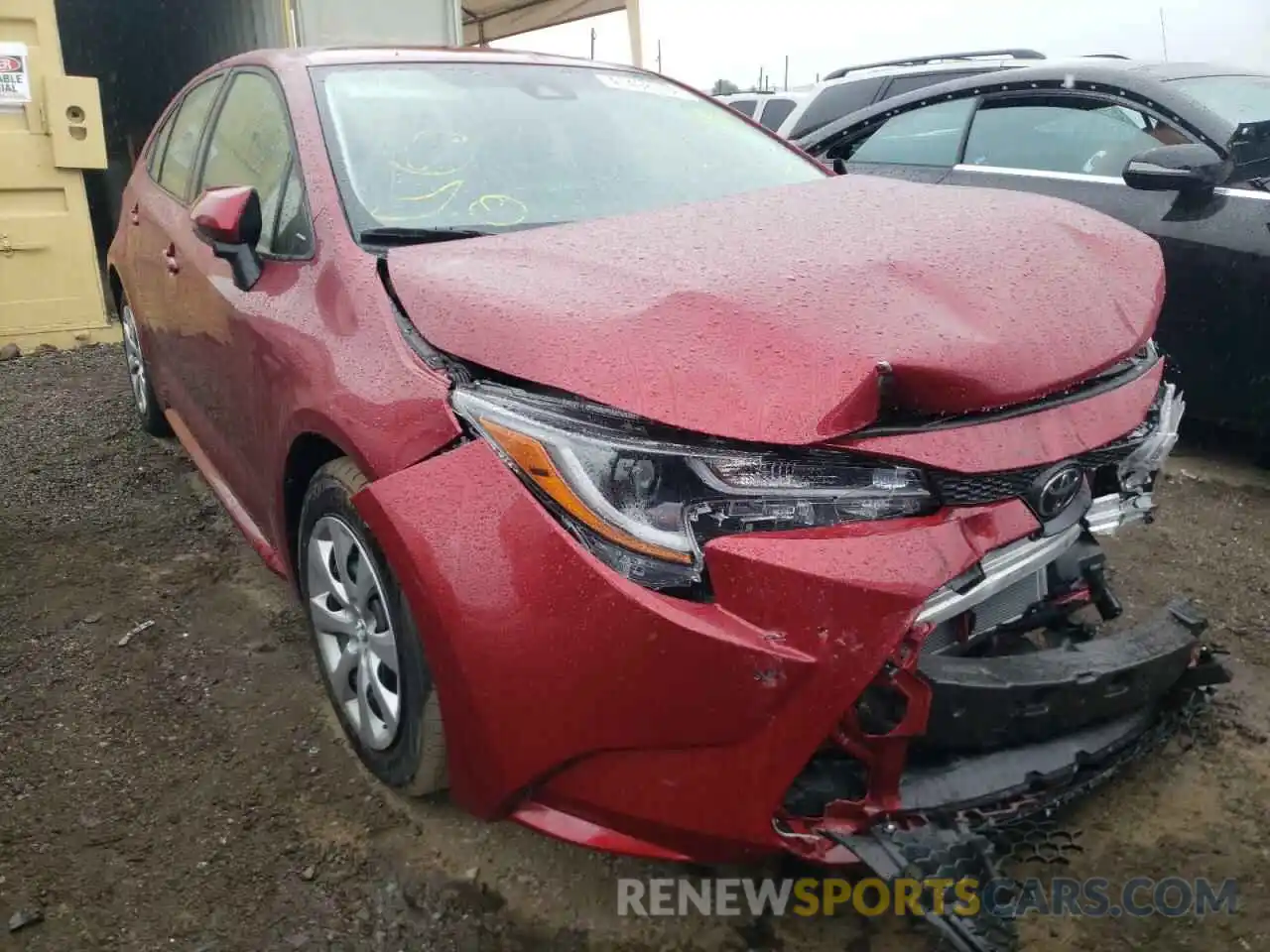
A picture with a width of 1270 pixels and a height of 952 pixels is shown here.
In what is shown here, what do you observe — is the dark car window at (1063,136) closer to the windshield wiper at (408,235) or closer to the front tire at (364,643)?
the windshield wiper at (408,235)

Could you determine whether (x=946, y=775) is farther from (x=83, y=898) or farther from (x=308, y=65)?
(x=308, y=65)

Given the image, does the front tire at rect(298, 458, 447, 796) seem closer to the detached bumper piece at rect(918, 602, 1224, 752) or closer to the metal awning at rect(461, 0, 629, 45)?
the detached bumper piece at rect(918, 602, 1224, 752)

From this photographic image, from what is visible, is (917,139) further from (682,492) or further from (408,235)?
(682,492)

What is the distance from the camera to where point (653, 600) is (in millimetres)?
1537

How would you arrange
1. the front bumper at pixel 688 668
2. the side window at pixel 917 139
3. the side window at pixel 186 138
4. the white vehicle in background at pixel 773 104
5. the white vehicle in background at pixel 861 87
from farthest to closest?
1. the white vehicle in background at pixel 773 104
2. the white vehicle in background at pixel 861 87
3. the side window at pixel 917 139
4. the side window at pixel 186 138
5. the front bumper at pixel 688 668

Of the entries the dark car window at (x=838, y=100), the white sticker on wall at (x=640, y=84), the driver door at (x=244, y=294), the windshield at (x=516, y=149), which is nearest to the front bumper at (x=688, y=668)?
the driver door at (x=244, y=294)

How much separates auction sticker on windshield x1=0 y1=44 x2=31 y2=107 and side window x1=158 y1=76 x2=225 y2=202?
3086 millimetres

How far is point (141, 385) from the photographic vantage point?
4.42 meters

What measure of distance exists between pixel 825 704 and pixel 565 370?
0.64 metres

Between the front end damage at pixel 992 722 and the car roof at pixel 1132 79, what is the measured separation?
242cm

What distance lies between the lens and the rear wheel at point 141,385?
4289 millimetres

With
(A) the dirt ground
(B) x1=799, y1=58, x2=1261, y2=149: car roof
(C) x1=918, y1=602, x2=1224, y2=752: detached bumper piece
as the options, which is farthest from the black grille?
(B) x1=799, y1=58, x2=1261, y2=149: car roof

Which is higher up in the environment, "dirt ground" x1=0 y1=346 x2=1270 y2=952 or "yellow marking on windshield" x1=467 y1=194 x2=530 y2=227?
"yellow marking on windshield" x1=467 y1=194 x2=530 y2=227

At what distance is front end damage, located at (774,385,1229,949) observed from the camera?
158 cm
